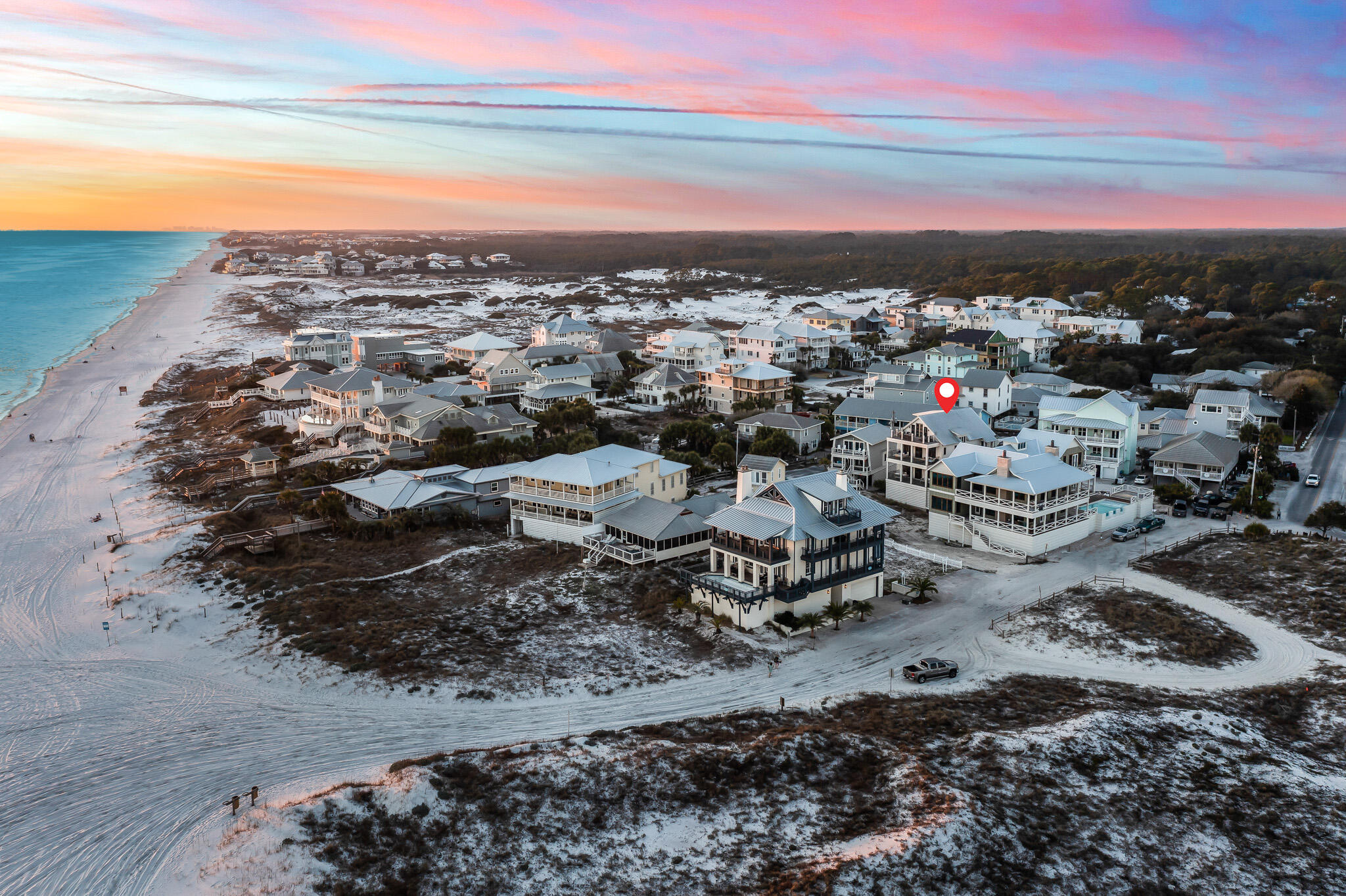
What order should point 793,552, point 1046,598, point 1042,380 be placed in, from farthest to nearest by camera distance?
point 1042,380 → point 1046,598 → point 793,552

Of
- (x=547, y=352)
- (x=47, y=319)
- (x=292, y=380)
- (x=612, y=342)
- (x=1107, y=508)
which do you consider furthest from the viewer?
(x=47, y=319)

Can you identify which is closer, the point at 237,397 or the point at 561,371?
the point at 237,397

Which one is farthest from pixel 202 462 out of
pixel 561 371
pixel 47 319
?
pixel 47 319

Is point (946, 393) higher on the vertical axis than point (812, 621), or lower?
higher

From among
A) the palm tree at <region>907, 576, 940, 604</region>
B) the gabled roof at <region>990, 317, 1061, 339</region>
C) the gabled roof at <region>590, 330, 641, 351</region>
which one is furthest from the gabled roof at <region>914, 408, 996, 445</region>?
the gabled roof at <region>590, 330, 641, 351</region>

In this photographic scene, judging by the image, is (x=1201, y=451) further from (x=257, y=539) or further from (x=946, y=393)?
(x=257, y=539)

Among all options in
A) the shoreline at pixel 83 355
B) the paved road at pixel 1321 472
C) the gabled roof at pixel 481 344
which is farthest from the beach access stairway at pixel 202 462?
the paved road at pixel 1321 472

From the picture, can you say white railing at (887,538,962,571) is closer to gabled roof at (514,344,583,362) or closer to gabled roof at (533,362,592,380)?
gabled roof at (533,362,592,380)
